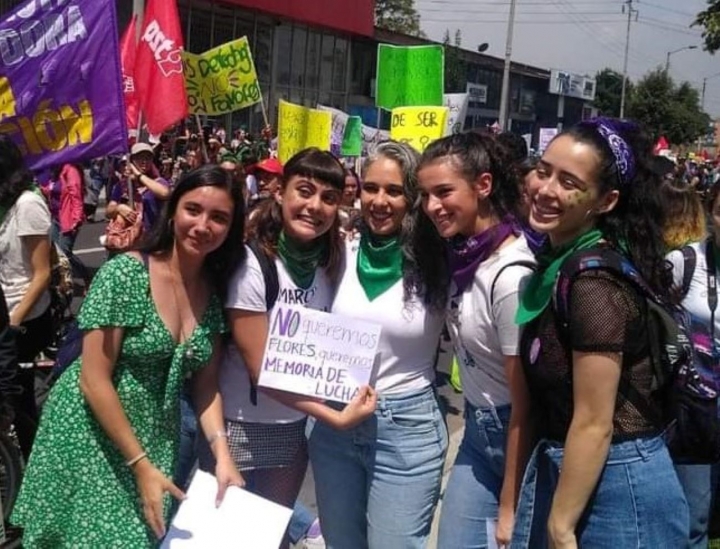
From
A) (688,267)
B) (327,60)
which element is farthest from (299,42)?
(688,267)

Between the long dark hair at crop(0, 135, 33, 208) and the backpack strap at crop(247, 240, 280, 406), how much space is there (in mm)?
1454

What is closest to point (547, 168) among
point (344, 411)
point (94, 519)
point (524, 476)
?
point (524, 476)

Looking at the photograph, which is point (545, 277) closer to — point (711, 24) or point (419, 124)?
point (419, 124)

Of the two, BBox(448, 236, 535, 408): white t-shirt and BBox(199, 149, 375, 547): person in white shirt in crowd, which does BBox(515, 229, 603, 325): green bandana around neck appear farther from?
BBox(199, 149, 375, 547): person in white shirt in crowd

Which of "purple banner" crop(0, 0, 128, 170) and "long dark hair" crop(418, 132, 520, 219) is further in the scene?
"purple banner" crop(0, 0, 128, 170)

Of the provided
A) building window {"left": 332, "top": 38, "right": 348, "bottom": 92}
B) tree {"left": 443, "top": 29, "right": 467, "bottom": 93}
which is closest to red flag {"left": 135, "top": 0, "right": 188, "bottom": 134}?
building window {"left": 332, "top": 38, "right": 348, "bottom": 92}

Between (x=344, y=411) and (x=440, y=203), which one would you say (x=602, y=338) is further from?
(x=344, y=411)

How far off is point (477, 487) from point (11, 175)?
90.6 inches

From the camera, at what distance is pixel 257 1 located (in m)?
23.5

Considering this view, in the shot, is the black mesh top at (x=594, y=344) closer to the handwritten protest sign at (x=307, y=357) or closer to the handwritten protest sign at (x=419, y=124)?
the handwritten protest sign at (x=307, y=357)

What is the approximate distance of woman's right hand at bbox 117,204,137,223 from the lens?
755 centimetres

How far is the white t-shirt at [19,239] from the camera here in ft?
11.9

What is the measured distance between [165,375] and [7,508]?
5.78 feet

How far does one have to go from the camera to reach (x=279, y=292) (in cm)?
263
